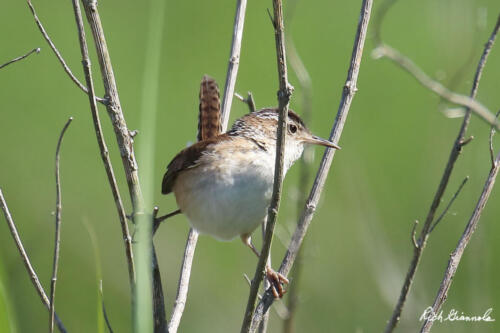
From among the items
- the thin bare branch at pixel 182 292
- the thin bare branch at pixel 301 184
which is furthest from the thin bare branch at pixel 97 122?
the thin bare branch at pixel 301 184

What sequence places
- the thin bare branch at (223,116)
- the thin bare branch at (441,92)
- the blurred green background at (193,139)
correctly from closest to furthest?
the thin bare branch at (441,92)
the thin bare branch at (223,116)
the blurred green background at (193,139)

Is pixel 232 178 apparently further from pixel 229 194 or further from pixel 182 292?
pixel 182 292

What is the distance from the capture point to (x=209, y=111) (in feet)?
12.1

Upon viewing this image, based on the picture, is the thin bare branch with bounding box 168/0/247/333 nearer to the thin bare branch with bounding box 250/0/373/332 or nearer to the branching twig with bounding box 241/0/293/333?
the thin bare branch with bounding box 250/0/373/332

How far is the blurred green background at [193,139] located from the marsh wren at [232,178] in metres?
1.57

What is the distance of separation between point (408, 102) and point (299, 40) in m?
1.45

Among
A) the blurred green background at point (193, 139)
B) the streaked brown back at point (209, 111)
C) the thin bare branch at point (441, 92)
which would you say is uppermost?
the thin bare branch at point (441, 92)

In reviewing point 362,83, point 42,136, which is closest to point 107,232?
point 42,136

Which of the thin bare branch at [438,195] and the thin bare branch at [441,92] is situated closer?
the thin bare branch at [441,92]

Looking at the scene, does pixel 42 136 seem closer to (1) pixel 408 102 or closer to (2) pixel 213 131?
(1) pixel 408 102

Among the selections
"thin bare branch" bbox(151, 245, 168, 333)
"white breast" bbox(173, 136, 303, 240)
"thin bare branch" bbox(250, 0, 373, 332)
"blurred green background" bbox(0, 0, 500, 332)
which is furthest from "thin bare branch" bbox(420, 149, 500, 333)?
"blurred green background" bbox(0, 0, 500, 332)

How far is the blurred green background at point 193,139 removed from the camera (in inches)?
238

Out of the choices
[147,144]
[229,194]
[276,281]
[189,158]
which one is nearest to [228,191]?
[229,194]

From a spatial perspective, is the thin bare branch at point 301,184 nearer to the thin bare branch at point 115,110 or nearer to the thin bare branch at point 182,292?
the thin bare branch at point 182,292
